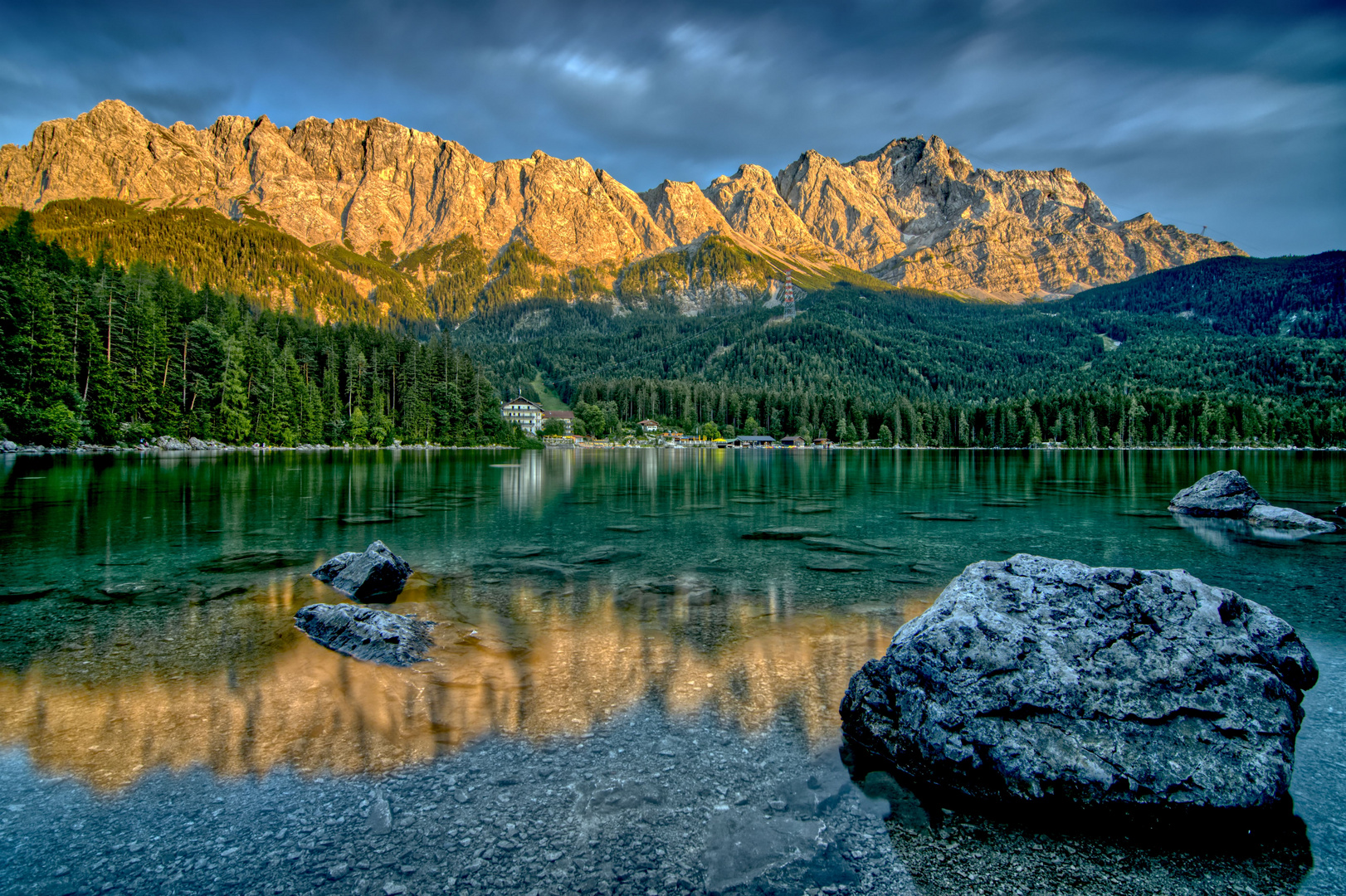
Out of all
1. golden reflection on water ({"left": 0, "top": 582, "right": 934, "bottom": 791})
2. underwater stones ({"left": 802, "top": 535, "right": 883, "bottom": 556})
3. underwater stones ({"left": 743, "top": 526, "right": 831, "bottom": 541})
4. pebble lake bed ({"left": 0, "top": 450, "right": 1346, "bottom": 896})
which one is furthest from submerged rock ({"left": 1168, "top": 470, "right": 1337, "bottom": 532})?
golden reflection on water ({"left": 0, "top": 582, "right": 934, "bottom": 791})

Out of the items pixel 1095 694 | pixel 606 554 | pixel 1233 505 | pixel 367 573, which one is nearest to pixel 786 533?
pixel 606 554

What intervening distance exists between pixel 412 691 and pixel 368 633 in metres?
2.54

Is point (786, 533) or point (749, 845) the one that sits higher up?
point (786, 533)

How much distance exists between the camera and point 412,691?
980 centimetres

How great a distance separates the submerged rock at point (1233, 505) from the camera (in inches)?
1138

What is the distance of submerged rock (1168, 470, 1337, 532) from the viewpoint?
94.8 feet

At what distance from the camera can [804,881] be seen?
217 inches

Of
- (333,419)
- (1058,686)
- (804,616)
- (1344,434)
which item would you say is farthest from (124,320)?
(1344,434)

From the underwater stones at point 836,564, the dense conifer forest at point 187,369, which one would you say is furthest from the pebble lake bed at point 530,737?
the dense conifer forest at point 187,369

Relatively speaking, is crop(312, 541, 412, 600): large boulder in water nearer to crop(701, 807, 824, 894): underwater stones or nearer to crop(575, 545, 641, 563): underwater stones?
crop(575, 545, 641, 563): underwater stones

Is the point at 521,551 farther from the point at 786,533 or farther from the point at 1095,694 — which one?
the point at 1095,694

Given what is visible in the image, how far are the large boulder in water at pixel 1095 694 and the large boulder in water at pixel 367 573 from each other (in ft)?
41.8

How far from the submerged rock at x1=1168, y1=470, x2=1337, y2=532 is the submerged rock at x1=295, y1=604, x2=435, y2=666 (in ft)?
122

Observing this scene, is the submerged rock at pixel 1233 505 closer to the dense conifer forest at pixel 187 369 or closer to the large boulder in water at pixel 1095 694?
the large boulder in water at pixel 1095 694
